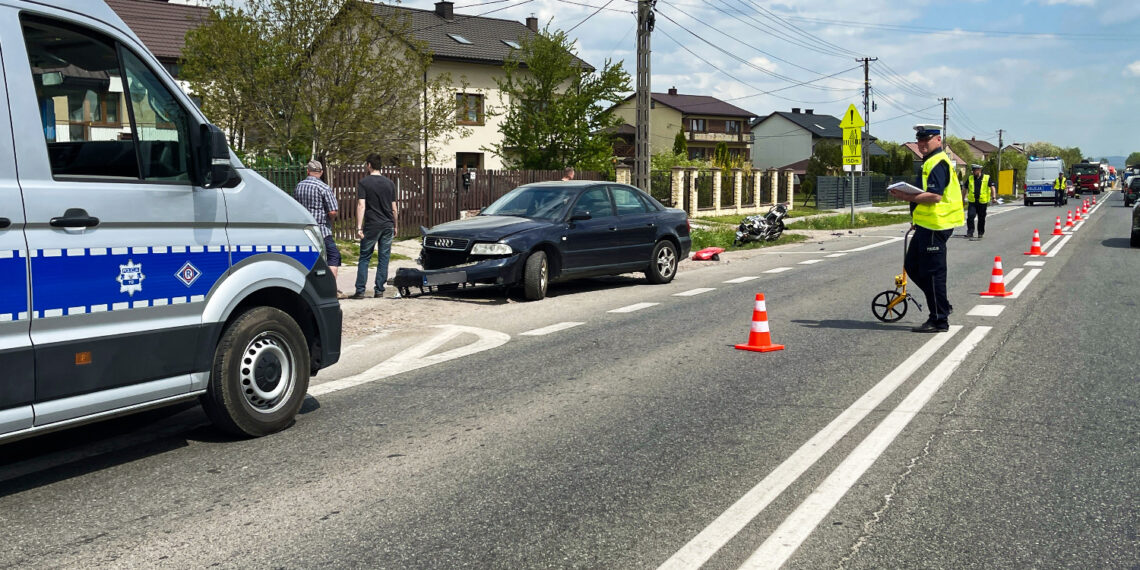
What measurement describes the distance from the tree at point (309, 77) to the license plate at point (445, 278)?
13.7 m

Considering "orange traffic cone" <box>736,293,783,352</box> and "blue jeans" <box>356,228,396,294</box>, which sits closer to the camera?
"orange traffic cone" <box>736,293,783,352</box>

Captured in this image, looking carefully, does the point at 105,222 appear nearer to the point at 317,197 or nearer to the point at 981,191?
the point at 317,197

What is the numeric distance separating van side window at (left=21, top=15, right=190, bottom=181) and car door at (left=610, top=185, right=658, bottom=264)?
9.26m

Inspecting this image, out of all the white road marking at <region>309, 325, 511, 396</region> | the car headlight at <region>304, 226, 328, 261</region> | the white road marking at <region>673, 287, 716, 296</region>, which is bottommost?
the white road marking at <region>309, 325, 511, 396</region>

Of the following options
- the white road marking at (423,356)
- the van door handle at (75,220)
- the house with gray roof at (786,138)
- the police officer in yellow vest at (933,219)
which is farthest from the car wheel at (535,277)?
the house with gray roof at (786,138)

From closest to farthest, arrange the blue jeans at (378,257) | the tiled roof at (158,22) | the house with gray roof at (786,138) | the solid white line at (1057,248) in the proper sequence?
the blue jeans at (378,257)
the solid white line at (1057,248)
the tiled roof at (158,22)
the house with gray roof at (786,138)

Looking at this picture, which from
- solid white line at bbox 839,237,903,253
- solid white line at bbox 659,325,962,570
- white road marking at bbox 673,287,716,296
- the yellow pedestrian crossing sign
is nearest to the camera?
solid white line at bbox 659,325,962,570

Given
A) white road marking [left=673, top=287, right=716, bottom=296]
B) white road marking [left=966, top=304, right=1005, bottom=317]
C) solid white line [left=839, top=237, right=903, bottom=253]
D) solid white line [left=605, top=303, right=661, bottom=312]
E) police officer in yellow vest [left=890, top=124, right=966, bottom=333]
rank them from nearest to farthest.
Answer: police officer in yellow vest [left=890, top=124, right=966, bottom=333] < white road marking [left=966, top=304, right=1005, bottom=317] < solid white line [left=605, top=303, right=661, bottom=312] < white road marking [left=673, top=287, right=716, bottom=296] < solid white line [left=839, top=237, right=903, bottom=253]

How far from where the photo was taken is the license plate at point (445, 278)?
11.6 metres

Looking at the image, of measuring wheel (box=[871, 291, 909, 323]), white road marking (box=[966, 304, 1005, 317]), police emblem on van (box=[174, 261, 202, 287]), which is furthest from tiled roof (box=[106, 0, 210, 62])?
police emblem on van (box=[174, 261, 202, 287])

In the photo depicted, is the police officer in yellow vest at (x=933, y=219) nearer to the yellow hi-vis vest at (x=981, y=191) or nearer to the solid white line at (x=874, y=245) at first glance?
the solid white line at (x=874, y=245)

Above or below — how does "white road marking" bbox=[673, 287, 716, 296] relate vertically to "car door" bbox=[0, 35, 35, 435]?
below

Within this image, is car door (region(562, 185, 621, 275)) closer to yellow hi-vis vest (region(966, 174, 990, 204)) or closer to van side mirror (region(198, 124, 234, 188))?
van side mirror (region(198, 124, 234, 188))

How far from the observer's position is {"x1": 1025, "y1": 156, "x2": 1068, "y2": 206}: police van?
194 ft
